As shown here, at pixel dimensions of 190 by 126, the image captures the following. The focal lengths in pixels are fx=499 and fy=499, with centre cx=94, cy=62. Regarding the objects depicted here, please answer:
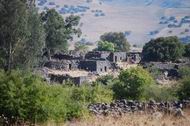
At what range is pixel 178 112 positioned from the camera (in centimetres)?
1394

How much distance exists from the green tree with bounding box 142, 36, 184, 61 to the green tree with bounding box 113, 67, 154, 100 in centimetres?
2968

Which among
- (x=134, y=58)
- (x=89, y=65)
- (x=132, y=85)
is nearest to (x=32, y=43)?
(x=132, y=85)

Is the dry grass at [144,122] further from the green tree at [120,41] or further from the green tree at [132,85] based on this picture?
the green tree at [120,41]

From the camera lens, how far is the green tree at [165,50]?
59056 mm

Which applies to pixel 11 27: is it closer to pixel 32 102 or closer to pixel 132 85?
pixel 132 85

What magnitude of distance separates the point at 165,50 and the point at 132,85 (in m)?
31.7

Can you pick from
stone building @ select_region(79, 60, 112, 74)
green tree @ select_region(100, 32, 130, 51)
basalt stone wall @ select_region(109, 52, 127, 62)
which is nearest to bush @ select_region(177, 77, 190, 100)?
stone building @ select_region(79, 60, 112, 74)

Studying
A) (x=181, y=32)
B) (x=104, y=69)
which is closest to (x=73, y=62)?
(x=104, y=69)

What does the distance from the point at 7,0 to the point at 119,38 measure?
186 ft

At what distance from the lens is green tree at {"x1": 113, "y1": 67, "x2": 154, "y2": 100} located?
2715 centimetres

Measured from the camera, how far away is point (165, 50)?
5903 centimetres

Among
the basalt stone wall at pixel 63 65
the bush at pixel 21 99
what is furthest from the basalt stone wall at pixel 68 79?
the bush at pixel 21 99

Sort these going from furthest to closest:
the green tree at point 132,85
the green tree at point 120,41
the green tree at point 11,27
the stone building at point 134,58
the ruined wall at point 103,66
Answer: the green tree at point 120,41
the stone building at point 134,58
the ruined wall at point 103,66
the green tree at point 11,27
the green tree at point 132,85

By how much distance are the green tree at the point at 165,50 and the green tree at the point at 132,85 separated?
2968 centimetres
